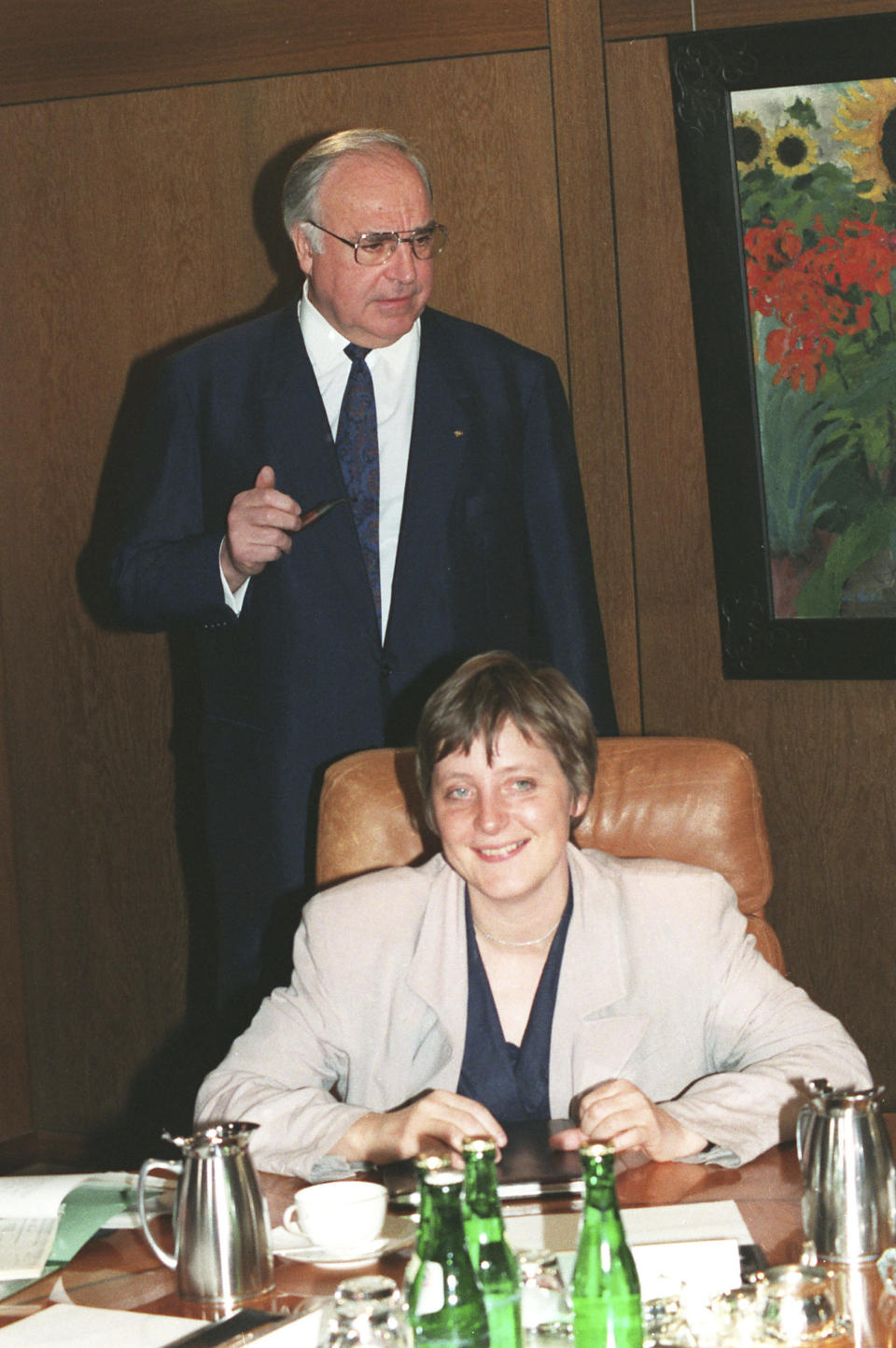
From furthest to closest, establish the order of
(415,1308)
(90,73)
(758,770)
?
1. (90,73)
2. (758,770)
3. (415,1308)

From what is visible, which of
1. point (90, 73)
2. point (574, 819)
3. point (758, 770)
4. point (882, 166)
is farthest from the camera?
point (90, 73)

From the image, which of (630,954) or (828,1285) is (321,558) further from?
(828,1285)

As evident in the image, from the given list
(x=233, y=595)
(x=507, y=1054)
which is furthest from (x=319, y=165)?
(x=507, y=1054)

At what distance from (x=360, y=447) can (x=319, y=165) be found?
0.45m

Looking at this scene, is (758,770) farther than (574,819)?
Yes

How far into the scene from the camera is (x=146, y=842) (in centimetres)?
368

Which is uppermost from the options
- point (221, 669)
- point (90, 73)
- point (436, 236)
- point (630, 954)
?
point (90, 73)

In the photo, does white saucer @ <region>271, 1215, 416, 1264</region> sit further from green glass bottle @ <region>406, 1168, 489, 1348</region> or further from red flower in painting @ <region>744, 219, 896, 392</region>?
red flower in painting @ <region>744, 219, 896, 392</region>

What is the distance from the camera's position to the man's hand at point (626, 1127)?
5.30 feet

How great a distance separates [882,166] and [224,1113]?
215 cm

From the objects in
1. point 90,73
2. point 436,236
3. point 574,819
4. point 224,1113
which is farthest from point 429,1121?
point 90,73

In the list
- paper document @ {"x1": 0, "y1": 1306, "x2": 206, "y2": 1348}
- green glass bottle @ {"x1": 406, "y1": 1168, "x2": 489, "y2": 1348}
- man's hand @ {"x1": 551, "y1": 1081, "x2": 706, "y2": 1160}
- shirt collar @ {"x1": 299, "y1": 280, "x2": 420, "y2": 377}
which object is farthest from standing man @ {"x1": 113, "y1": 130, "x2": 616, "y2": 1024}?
green glass bottle @ {"x1": 406, "y1": 1168, "x2": 489, "y2": 1348}

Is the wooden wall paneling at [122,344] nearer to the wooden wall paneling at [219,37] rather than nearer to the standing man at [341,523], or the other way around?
the wooden wall paneling at [219,37]

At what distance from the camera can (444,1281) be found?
114 centimetres
